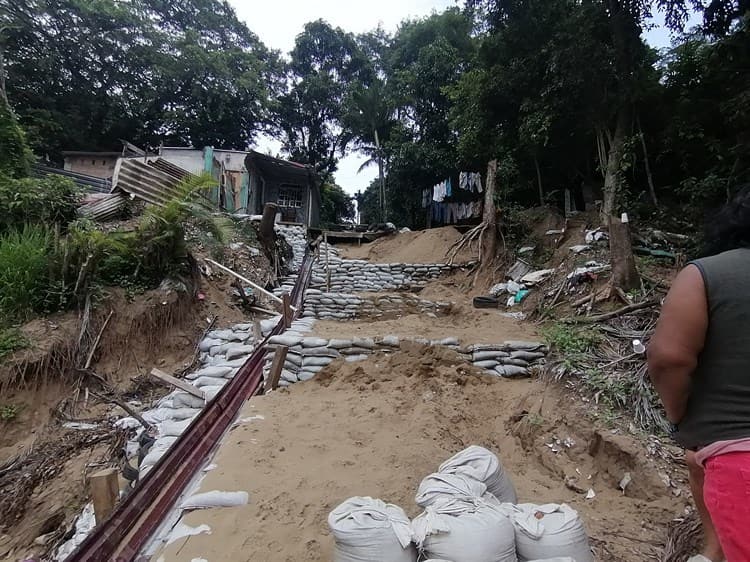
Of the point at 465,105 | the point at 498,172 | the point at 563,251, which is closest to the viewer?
the point at 563,251

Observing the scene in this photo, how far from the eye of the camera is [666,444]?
9.56ft

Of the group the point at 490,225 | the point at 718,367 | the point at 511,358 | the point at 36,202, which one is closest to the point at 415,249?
the point at 490,225

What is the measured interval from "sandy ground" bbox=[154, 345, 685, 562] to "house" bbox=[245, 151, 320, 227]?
12.6 metres

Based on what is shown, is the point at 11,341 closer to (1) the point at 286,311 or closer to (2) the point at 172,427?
(2) the point at 172,427

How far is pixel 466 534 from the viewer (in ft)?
5.18

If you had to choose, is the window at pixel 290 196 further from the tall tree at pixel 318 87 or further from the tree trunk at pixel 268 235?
the tree trunk at pixel 268 235

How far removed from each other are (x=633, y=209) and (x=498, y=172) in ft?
9.64

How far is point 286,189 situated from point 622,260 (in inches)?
578

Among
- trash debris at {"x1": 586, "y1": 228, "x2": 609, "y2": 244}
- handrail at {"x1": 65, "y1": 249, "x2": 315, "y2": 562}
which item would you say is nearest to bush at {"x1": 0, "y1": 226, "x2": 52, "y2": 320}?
handrail at {"x1": 65, "y1": 249, "x2": 315, "y2": 562}

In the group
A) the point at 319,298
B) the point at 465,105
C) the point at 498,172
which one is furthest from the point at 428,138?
the point at 319,298

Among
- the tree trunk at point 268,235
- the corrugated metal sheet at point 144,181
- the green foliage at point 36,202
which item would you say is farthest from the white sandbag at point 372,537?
the corrugated metal sheet at point 144,181

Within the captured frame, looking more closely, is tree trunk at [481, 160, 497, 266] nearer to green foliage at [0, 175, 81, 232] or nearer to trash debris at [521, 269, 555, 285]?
trash debris at [521, 269, 555, 285]

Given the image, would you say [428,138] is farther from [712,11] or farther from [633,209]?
[712,11]

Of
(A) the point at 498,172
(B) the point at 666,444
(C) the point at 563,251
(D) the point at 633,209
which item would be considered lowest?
(B) the point at 666,444
